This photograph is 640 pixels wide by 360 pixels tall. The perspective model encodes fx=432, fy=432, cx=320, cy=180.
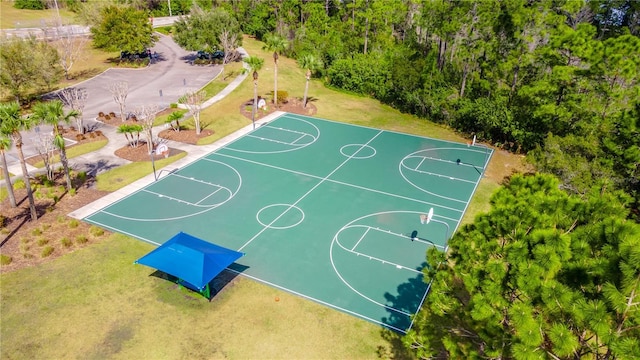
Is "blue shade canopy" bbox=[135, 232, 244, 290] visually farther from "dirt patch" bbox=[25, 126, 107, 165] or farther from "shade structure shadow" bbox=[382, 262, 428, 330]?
"dirt patch" bbox=[25, 126, 107, 165]

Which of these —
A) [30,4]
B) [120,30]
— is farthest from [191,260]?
[30,4]

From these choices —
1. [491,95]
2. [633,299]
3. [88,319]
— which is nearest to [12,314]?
[88,319]

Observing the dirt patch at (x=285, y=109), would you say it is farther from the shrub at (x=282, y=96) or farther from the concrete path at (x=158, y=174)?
the concrete path at (x=158, y=174)

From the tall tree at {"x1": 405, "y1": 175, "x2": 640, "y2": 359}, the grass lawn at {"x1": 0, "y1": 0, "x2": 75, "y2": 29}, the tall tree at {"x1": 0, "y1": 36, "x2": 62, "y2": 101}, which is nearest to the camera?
the tall tree at {"x1": 405, "y1": 175, "x2": 640, "y2": 359}

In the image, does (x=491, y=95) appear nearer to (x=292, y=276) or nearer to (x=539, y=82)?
(x=539, y=82)

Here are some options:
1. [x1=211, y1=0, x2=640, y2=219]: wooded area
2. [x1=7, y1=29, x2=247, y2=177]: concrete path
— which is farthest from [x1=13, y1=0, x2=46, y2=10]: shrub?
[x1=211, y1=0, x2=640, y2=219]: wooded area

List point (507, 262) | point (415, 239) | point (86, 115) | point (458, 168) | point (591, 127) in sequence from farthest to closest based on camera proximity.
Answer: point (86, 115) < point (458, 168) < point (591, 127) < point (415, 239) < point (507, 262)

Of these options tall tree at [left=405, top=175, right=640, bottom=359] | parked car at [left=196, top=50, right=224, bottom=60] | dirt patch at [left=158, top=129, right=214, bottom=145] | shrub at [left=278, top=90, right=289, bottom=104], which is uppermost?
tall tree at [left=405, top=175, right=640, bottom=359]
